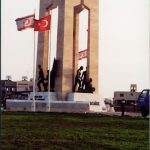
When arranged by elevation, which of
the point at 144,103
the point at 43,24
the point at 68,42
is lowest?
the point at 144,103

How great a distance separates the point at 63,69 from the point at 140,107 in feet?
37.5

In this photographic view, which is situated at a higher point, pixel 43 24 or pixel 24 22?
pixel 24 22

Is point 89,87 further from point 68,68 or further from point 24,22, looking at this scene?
point 24,22

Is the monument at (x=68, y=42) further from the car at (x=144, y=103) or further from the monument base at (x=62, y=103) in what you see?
the car at (x=144, y=103)

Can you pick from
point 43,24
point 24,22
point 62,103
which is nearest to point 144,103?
point 62,103

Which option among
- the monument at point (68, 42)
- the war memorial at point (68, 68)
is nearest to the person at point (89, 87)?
the war memorial at point (68, 68)

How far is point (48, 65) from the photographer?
41.7 meters

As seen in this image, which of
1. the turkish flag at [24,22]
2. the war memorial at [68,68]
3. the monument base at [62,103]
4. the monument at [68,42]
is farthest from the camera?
the monument at [68,42]

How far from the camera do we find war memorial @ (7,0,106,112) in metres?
38.9

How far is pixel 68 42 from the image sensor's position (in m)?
39.5

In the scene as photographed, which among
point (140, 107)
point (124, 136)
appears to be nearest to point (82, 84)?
point (140, 107)

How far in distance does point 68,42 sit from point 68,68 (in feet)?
6.82

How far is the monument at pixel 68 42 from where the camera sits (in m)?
39.4

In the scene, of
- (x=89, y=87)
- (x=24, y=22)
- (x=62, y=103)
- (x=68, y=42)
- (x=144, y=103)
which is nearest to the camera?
(x=144, y=103)
